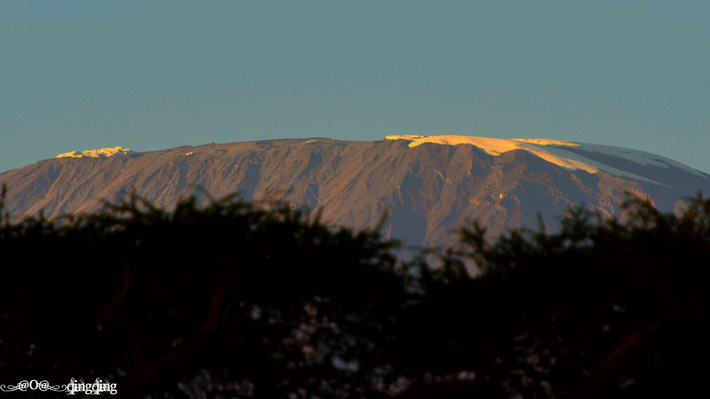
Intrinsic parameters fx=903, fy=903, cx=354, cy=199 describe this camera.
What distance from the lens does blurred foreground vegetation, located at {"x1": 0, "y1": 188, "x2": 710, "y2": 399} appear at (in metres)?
17.1

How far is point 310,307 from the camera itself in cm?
1884

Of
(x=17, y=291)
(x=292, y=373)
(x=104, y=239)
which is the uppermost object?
(x=104, y=239)

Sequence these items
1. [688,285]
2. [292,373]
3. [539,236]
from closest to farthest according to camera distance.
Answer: [688,285] < [292,373] < [539,236]

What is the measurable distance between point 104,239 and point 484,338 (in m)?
8.01

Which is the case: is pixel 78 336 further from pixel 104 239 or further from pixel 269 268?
pixel 269 268

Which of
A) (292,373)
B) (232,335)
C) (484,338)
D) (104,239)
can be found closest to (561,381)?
(484,338)

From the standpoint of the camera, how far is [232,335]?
17.6 m

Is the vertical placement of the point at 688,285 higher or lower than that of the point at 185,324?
higher

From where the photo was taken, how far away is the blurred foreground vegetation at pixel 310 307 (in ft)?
56.2

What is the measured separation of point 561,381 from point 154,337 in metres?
7.87

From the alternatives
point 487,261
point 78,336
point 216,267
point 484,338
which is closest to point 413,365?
point 484,338

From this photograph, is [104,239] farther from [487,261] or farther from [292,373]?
[487,261]

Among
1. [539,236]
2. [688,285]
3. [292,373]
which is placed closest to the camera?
[688,285]

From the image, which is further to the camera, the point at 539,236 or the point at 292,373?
the point at 539,236
